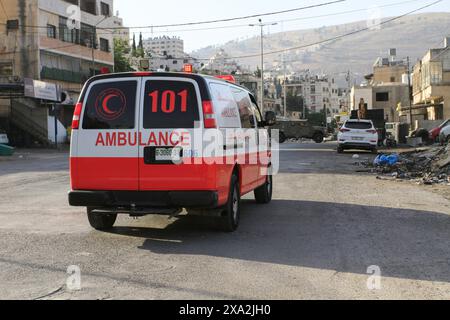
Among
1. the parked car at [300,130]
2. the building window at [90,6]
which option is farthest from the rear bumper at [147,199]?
the building window at [90,6]

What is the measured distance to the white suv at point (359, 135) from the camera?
25.8 metres

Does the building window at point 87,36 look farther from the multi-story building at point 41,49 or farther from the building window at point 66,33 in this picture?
the building window at point 66,33

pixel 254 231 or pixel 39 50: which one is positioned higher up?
pixel 39 50

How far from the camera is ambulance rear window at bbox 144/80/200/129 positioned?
693cm

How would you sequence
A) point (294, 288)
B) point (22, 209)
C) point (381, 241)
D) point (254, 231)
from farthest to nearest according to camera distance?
point (22, 209) < point (254, 231) < point (381, 241) < point (294, 288)

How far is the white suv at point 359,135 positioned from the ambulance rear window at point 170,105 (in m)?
20.0

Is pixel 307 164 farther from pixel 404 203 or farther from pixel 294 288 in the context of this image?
pixel 294 288

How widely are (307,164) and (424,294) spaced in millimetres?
15624

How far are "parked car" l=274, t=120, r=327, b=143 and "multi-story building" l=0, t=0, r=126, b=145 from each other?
17207mm

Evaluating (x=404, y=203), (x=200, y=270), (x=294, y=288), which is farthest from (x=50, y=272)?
(x=404, y=203)

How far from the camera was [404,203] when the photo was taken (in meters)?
10.6

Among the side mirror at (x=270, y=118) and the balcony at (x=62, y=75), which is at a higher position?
the balcony at (x=62, y=75)

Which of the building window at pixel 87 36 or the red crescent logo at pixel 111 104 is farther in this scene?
the building window at pixel 87 36
